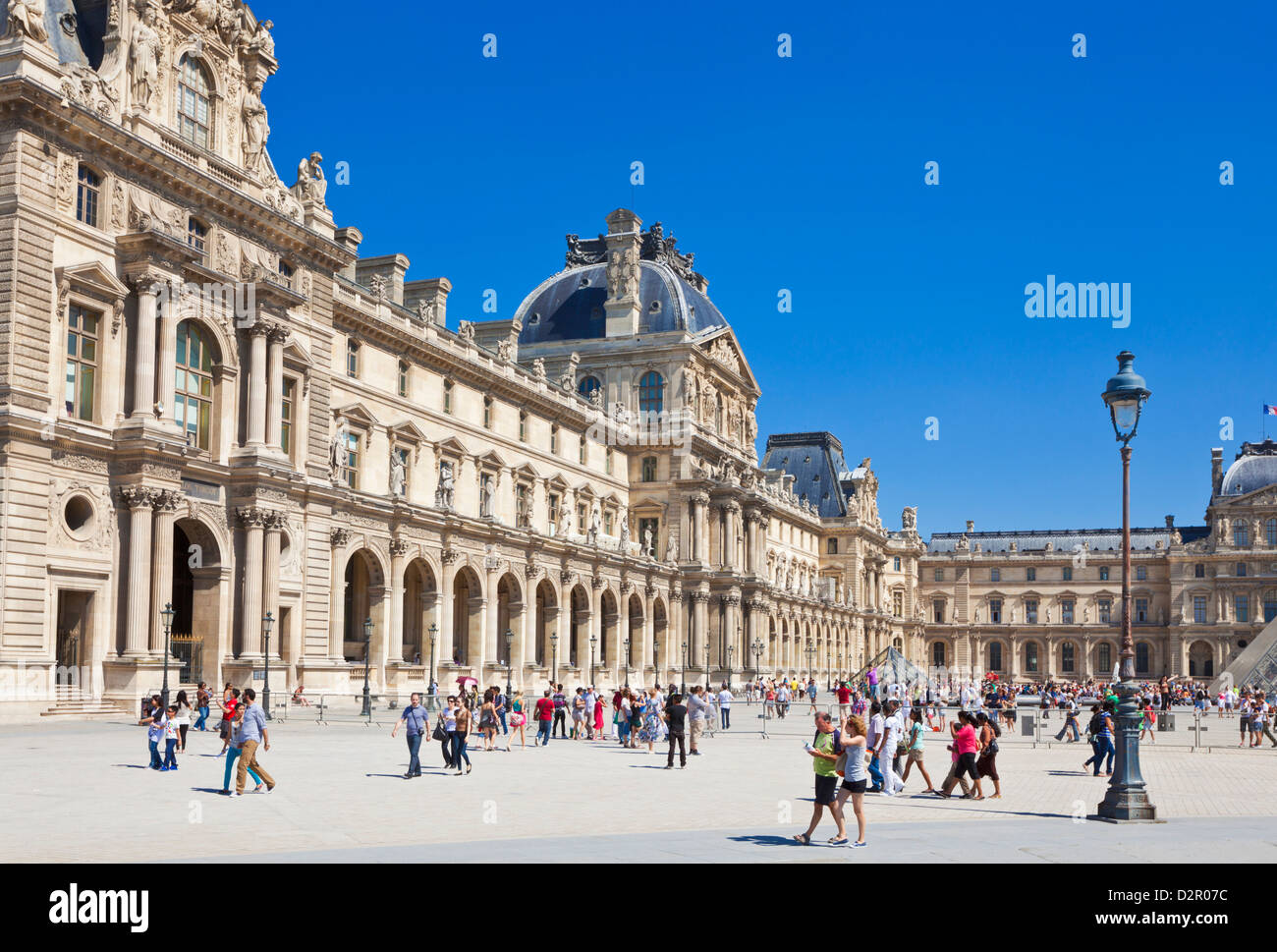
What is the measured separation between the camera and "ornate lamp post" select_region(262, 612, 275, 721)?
36.1 m

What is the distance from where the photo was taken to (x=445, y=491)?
56219mm

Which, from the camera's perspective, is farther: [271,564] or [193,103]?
[271,564]

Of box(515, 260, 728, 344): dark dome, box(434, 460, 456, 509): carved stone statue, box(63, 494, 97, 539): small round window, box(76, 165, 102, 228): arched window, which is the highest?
box(515, 260, 728, 344): dark dome

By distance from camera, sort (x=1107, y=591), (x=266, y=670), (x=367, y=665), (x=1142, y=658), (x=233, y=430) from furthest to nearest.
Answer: (x=1107, y=591), (x=1142, y=658), (x=367, y=665), (x=233, y=430), (x=266, y=670)

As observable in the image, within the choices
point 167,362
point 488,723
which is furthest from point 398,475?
point 488,723

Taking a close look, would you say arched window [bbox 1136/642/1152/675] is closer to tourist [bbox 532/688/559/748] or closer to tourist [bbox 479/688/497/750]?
tourist [bbox 532/688/559/748]

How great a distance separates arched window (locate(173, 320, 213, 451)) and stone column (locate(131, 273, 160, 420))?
6.17 feet

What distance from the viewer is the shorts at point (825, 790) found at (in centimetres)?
1499

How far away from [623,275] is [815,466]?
48015mm

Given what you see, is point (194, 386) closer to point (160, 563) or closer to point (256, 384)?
point (256, 384)

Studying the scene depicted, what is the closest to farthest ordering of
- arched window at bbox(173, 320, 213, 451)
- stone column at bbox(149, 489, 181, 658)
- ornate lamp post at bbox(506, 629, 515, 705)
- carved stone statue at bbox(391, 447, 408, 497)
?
stone column at bbox(149, 489, 181, 658) < arched window at bbox(173, 320, 213, 451) < carved stone statue at bbox(391, 447, 408, 497) < ornate lamp post at bbox(506, 629, 515, 705)

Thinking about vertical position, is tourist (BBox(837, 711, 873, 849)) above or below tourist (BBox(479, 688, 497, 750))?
above

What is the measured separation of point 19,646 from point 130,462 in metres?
5.59

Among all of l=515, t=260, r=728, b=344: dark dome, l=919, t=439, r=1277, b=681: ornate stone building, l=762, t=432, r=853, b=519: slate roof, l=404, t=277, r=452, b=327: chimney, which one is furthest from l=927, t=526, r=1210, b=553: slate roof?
l=404, t=277, r=452, b=327: chimney
